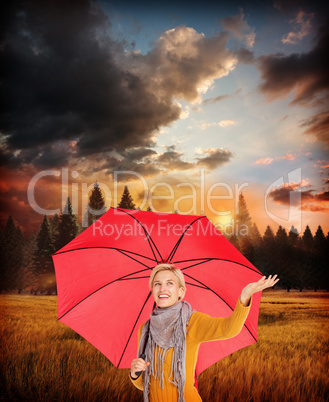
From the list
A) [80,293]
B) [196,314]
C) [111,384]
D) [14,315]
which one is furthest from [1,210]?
[196,314]

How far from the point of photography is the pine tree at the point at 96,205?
15.4 m

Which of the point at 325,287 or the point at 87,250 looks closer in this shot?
the point at 87,250

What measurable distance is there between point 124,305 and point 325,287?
1129 cm

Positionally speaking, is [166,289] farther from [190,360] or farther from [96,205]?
[96,205]

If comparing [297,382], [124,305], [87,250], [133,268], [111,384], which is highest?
[87,250]

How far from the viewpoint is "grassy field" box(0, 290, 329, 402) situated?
550cm

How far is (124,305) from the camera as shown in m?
3.49

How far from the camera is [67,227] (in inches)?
918

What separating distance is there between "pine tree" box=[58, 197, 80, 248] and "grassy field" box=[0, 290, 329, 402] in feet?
45.4

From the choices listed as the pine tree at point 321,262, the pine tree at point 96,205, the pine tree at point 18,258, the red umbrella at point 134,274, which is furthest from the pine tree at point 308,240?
the pine tree at point 18,258

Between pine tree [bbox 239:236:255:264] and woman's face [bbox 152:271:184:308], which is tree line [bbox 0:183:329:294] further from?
woman's face [bbox 152:271:184:308]

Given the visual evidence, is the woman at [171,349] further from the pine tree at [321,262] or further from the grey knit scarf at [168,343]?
the pine tree at [321,262]

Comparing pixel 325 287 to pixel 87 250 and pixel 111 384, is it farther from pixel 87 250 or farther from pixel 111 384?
pixel 87 250

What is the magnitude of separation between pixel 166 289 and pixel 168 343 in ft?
1.70
